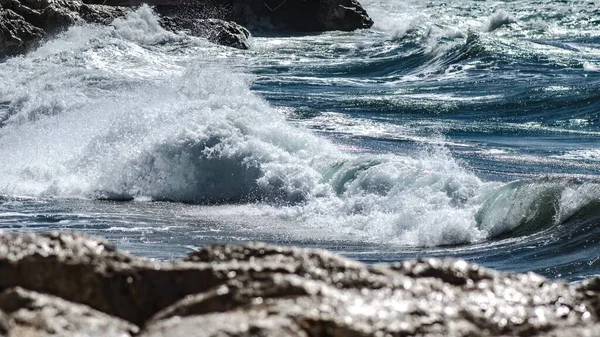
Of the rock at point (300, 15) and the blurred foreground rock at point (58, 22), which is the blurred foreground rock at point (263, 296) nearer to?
the blurred foreground rock at point (58, 22)

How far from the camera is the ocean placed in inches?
413

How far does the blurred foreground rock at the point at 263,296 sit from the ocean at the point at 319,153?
614cm

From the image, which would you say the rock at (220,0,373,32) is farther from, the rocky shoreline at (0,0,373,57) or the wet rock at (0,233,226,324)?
the wet rock at (0,233,226,324)

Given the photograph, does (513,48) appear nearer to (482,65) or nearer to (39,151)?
(482,65)

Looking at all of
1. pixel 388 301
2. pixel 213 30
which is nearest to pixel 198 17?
pixel 213 30

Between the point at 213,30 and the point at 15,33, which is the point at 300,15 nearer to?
the point at 213,30

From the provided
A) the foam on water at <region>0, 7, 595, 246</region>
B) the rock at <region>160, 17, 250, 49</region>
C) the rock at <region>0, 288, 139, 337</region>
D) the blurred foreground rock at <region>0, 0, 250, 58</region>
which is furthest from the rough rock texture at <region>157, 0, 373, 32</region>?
the rock at <region>0, 288, 139, 337</region>

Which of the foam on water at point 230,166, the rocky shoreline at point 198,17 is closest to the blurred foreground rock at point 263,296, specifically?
the foam on water at point 230,166

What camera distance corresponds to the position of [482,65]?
25938 mm

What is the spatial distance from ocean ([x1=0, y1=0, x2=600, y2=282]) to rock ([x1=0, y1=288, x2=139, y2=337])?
21.2ft

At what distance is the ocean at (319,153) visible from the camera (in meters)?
10.5

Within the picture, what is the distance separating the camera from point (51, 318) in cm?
229

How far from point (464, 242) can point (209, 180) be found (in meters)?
4.32

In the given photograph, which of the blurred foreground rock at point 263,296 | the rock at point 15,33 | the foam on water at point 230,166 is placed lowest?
the foam on water at point 230,166
